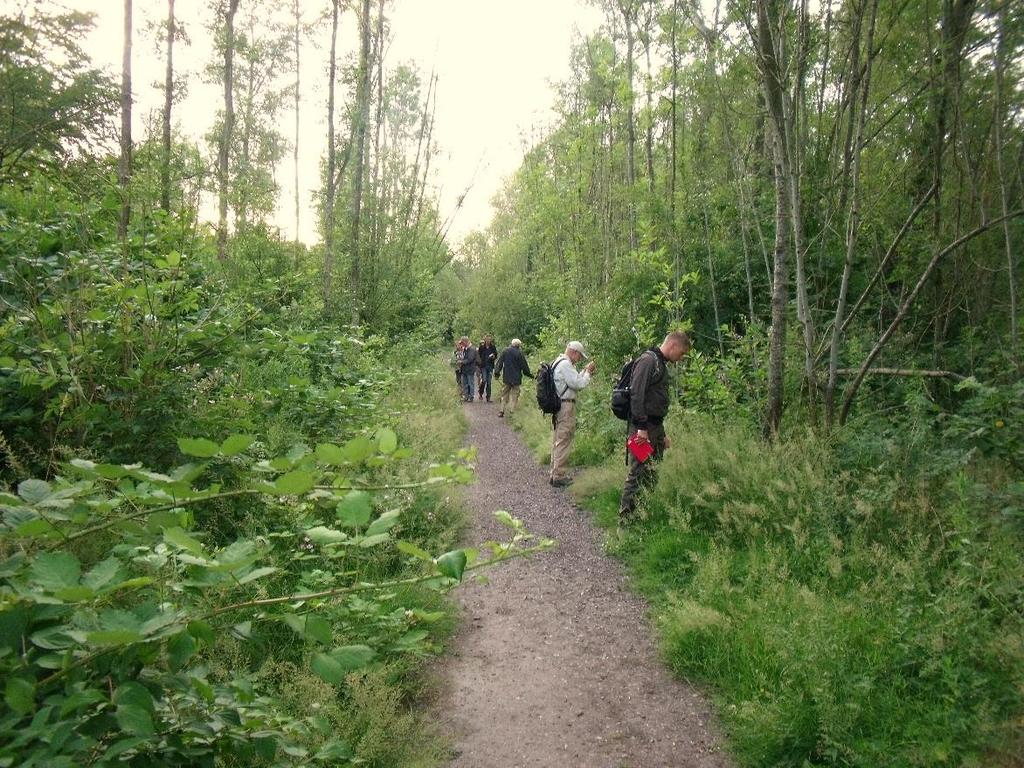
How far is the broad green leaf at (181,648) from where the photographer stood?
1.30m

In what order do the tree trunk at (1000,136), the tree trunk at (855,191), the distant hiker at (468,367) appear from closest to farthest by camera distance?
the tree trunk at (1000,136) → the tree trunk at (855,191) → the distant hiker at (468,367)

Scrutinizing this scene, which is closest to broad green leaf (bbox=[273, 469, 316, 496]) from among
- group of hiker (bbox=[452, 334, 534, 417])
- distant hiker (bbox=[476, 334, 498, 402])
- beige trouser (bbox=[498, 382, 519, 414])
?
beige trouser (bbox=[498, 382, 519, 414])

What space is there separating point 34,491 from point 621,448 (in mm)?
7265

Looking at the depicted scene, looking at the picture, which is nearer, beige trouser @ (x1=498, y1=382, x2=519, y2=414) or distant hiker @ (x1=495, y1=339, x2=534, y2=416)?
distant hiker @ (x1=495, y1=339, x2=534, y2=416)

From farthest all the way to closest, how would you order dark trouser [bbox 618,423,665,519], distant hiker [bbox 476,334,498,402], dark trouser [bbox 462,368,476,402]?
1. distant hiker [bbox 476,334,498,402]
2. dark trouser [bbox 462,368,476,402]
3. dark trouser [bbox 618,423,665,519]

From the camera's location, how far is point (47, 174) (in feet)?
21.8

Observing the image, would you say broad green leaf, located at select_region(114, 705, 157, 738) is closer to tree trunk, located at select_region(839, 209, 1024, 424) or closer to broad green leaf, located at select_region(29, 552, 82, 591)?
broad green leaf, located at select_region(29, 552, 82, 591)

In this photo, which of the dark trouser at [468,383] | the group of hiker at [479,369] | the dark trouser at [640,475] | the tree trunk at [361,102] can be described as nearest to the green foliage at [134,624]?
the dark trouser at [640,475]

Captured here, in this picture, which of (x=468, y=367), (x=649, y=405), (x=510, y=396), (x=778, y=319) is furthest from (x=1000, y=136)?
(x=468, y=367)

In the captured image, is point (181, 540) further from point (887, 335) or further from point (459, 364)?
point (459, 364)

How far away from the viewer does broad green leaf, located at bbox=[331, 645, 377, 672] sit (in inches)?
53.4

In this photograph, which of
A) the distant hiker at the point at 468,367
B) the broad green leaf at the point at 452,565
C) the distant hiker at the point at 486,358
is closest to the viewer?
the broad green leaf at the point at 452,565

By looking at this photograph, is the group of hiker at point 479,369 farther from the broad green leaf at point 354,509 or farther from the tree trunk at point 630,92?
the broad green leaf at point 354,509

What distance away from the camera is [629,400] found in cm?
646
